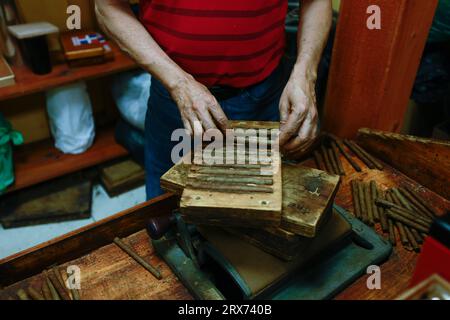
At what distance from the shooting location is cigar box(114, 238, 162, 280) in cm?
A: 107

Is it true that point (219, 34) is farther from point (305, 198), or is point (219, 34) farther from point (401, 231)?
point (401, 231)

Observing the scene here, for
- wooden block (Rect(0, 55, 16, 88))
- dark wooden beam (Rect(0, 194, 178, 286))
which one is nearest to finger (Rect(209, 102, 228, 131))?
dark wooden beam (Rect(0, 194, 178, 286))

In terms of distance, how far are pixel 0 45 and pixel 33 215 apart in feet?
3.24

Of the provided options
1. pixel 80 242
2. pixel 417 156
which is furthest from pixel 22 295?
pixel 417 156

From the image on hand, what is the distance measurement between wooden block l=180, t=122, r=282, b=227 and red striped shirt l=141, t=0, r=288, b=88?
456mm

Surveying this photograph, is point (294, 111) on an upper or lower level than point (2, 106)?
upper

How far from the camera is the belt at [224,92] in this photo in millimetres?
1442

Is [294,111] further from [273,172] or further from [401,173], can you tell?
[401,173]

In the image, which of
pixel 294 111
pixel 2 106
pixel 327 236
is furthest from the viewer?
pixel 2 106

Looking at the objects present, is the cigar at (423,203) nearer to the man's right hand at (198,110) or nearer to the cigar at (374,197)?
the cigar at (374,197)

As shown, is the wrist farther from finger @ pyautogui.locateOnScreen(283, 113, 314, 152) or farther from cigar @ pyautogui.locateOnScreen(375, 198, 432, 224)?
cigar @ pyautogui.locateOnScreen(375, 198, 432, 224)
